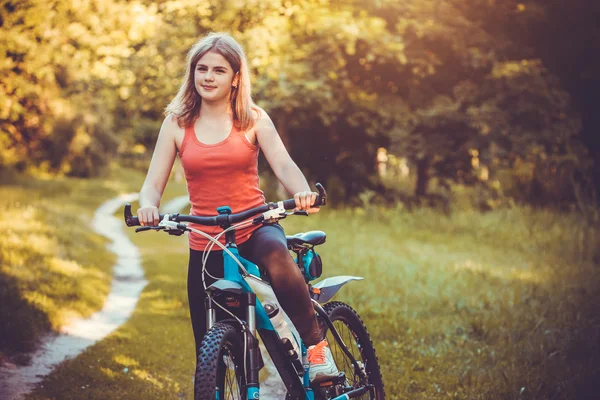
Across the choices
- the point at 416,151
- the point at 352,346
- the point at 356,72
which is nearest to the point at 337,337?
the point at 352,346

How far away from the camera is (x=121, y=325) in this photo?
270 inches

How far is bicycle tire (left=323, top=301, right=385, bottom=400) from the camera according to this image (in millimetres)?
3896

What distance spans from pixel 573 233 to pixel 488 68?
5.63 m

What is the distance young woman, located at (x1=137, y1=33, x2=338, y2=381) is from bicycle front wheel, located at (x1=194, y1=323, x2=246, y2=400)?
33 centimetres

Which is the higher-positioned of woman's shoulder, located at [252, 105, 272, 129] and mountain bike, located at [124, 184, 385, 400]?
woman's shoulder, located at [252, 105, 272, 129]

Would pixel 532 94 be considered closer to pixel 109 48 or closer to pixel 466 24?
pixel 466 24

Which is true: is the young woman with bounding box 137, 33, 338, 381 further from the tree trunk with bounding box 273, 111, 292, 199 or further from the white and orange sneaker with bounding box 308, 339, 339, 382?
the tree trunk with bounding box 273, 111, 292, 199

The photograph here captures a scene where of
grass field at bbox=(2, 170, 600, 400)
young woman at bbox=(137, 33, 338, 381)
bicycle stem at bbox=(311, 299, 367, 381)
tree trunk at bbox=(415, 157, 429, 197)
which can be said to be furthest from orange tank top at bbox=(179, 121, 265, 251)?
tree trunk at bbox=(415, 157, 429, 197)

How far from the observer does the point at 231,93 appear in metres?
3.44

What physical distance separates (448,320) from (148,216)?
4.45 metres

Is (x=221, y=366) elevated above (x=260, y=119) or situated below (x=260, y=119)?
below

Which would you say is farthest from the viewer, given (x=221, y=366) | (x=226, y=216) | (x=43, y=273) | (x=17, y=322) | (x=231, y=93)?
(x=43, y=273)

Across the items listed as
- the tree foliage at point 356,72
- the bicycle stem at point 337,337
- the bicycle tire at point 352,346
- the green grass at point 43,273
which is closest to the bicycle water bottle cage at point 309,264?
the bicycle stem at point 337,337

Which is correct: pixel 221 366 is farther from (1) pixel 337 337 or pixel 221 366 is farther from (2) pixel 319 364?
(1) pixel 337 337
